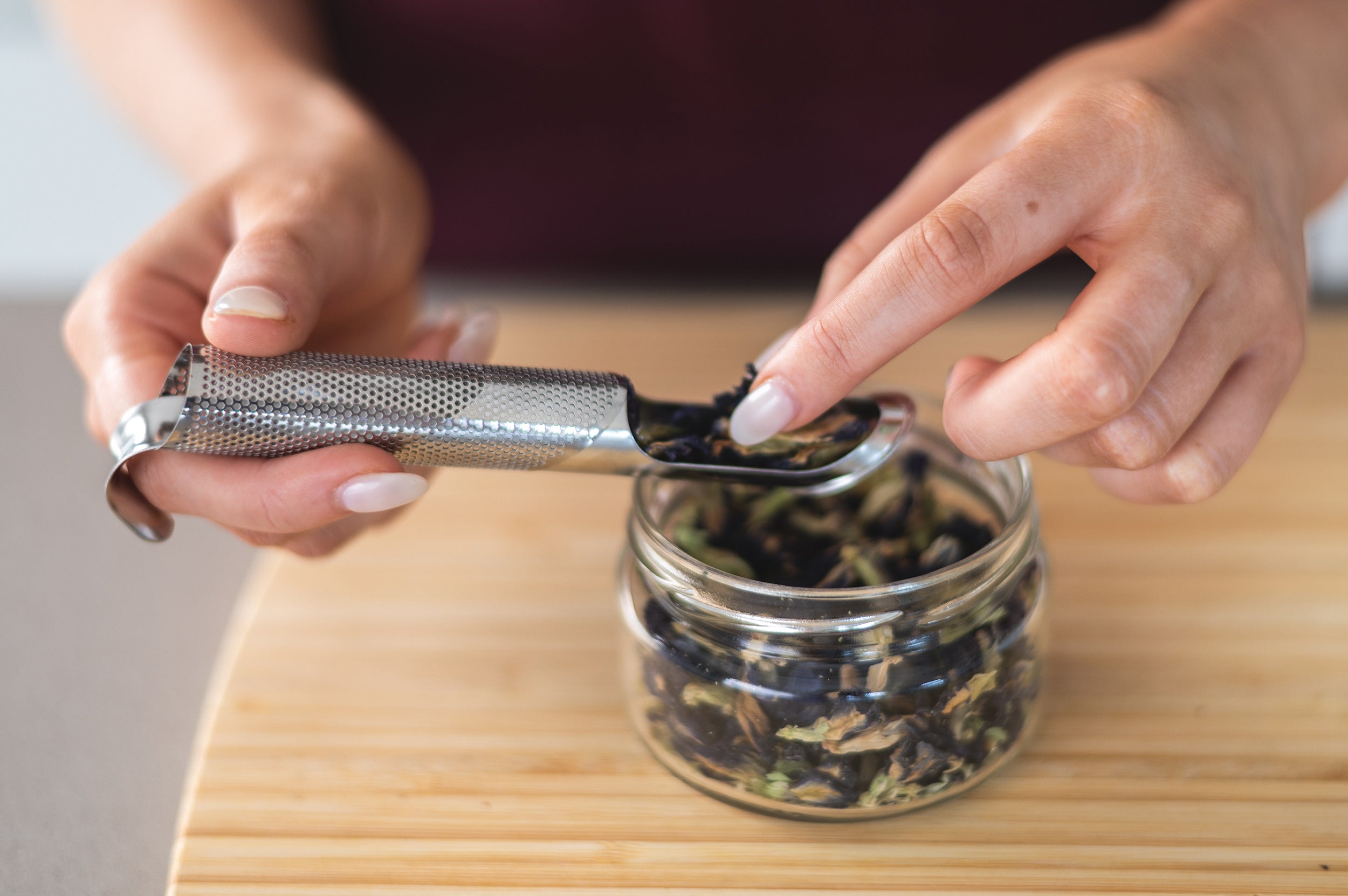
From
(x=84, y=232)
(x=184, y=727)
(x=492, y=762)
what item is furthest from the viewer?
(x=84, y=232)

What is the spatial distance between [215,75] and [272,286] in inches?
26.9

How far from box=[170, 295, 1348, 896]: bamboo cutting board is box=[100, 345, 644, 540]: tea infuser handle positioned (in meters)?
0.26

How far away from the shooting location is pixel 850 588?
0.83m

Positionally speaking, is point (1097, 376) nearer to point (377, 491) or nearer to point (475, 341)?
point (377, 491)

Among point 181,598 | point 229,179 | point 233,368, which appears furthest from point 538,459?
point 181,598

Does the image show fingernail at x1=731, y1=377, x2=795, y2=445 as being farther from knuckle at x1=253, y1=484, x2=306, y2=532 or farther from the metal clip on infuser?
knuckle at x1=253, y1=484, x2=306, y2=532

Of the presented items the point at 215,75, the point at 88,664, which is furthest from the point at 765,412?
the point at 215,75

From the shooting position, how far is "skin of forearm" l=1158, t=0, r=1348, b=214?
0.99 m

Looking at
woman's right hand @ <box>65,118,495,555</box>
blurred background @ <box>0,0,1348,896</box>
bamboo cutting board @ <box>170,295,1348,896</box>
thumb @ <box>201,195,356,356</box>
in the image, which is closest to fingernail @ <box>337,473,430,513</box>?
woman's right hand @ <box>65,118,495,555</box>

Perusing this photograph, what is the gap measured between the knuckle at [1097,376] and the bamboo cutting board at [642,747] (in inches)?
13.3

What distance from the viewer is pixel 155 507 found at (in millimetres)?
944

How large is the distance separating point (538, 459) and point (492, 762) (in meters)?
0.28

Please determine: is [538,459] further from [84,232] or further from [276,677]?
[84,232]

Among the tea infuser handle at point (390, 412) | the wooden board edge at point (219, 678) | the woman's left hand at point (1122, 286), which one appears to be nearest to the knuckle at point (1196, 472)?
the woman's left hand at point (1122, 286)
